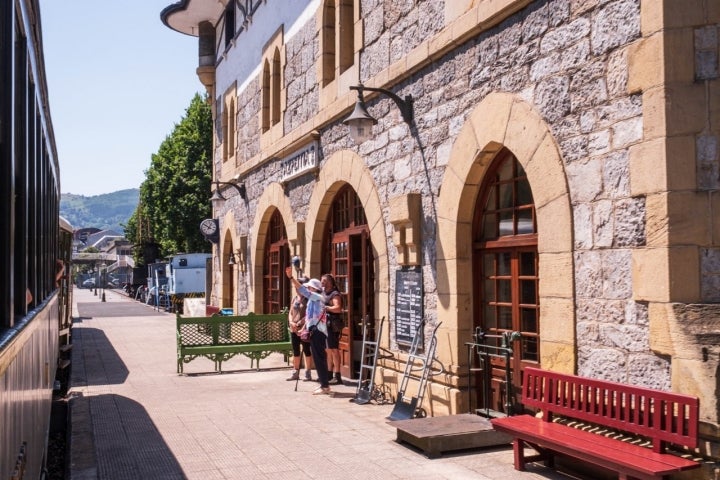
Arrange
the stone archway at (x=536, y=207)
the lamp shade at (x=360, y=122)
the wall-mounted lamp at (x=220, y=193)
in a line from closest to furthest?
the stone archway at (x=536, y=207), the lamp shade at (x=360, y=122), the wall-mounted lamp at (x=220, y=193)

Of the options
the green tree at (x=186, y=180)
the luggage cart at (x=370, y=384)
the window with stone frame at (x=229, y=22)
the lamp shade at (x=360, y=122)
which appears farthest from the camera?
the green tree at (x=186, y=180)

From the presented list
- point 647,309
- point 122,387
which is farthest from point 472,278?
point 122,387

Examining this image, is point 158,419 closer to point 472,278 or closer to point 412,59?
point 472,278

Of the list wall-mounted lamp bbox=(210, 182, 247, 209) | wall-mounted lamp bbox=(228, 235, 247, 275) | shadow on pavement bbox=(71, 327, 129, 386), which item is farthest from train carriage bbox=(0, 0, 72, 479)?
wall-mounted lamp bbox=(210, 182, 247, 209)

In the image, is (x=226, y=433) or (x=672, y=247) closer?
(x=672, y=247)

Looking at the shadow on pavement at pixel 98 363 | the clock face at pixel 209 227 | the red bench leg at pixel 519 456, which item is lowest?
the shadow on pavement at pixel 98 363

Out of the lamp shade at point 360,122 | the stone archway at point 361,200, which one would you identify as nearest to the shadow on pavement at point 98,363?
the stone archway at point 361,200

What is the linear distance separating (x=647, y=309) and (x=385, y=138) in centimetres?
438

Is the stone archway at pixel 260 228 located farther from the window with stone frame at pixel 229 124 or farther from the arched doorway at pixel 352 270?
the window with stone frame at pixel 229 124

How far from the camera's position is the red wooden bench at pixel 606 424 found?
411cm

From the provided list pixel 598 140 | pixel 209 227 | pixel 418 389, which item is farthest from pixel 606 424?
pixel 209 227

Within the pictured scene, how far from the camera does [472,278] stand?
22.5ft

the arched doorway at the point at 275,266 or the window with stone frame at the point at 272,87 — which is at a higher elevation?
the window with stone frame at the point at 272,87

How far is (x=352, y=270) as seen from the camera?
9.88 metres
